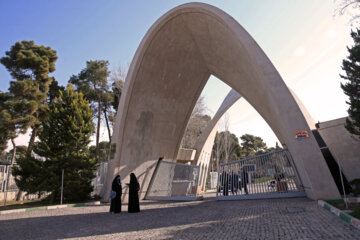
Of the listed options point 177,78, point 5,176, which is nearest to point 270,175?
point 177,78

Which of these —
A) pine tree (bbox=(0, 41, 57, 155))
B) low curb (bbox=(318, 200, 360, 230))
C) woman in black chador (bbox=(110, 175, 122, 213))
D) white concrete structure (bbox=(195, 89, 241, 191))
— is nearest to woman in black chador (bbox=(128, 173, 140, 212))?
woman in black chador (bbox=(110, 175, 122, 213))

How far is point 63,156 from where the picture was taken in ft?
38.4

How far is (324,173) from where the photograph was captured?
22.8 ft

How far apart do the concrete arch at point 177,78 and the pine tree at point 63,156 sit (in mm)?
1678

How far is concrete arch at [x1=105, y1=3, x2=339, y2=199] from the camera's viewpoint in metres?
9.27

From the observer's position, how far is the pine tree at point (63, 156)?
1114 centimetres

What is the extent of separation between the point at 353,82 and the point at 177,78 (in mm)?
8663

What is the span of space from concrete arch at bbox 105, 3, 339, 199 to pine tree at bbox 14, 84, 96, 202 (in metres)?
Result: 1.68

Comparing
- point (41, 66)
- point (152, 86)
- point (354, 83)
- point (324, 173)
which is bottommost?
point (324, 173)

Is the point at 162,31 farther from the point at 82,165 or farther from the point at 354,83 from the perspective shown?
the point at 354,83

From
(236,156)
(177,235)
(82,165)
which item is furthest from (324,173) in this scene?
(236,156)

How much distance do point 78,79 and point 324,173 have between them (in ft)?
92.6

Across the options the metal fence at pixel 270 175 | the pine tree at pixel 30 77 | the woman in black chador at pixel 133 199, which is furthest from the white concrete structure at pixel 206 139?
the pine tree at pixel 30 77

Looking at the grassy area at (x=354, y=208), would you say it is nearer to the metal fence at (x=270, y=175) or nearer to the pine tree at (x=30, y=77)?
the metal fence at (x=270, y=175)
